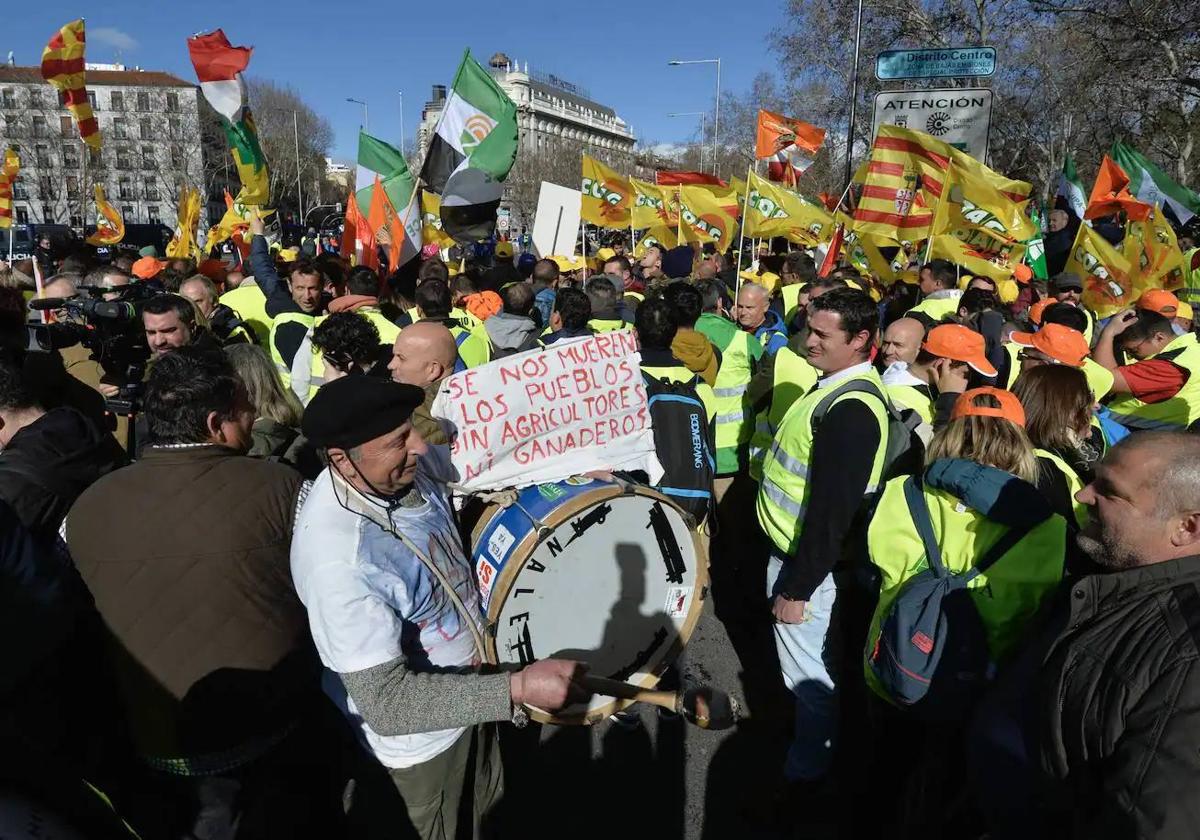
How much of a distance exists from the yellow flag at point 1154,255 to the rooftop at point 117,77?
80.6 metres

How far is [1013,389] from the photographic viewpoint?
338 cm

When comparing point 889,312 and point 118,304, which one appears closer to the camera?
point 118,304

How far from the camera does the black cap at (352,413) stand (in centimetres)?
187

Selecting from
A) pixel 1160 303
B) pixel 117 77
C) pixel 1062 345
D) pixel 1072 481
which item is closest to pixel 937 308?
pixel 1160 303

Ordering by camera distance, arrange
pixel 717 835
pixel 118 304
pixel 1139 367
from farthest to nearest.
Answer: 1. pixel 1139 367
2. pixel 118 304
3. pixel 717 835

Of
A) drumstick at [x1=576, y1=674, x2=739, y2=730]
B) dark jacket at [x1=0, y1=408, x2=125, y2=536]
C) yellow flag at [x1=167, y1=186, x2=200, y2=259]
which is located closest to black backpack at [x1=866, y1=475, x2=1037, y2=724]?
drumstick at [x1=576, y1=674, x2=739, y2=730]

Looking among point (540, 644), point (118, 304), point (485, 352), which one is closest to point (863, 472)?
point (540, 644)

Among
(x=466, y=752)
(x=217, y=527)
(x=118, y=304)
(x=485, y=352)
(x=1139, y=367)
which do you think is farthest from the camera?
(x=485, y=352)

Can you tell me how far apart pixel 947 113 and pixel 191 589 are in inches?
404

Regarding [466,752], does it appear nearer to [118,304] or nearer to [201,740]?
[201,740]

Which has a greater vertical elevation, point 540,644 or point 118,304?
point 118,304

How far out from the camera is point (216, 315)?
16.9ft

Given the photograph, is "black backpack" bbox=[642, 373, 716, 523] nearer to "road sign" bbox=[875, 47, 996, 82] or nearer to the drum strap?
the drum strap

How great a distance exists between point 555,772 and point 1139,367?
4.00 metres
